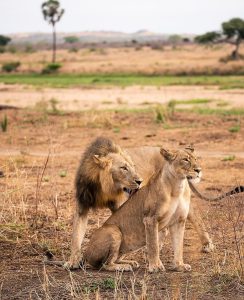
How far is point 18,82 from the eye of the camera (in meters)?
47.0

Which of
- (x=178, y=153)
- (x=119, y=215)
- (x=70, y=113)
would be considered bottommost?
(x=70, y=113)

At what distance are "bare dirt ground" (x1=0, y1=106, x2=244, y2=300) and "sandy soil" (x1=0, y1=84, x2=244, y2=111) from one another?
988 cm

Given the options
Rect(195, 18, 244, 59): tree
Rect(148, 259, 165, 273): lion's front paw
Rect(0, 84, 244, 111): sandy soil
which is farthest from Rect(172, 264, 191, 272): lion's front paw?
Rect(195, 18, 244, 59): tree

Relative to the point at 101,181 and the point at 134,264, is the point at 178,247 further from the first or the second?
the point at 101,181

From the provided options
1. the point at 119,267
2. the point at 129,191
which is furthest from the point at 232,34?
the point at 119,267

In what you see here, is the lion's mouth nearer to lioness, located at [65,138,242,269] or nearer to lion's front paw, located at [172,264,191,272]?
lioness, located at [65,138,242,269]

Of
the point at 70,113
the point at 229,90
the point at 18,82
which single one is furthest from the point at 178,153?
the point at 18,82

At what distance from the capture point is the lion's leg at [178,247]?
294 inches

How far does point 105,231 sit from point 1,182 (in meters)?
4.88

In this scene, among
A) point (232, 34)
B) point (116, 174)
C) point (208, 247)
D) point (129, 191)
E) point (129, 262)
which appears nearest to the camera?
point (129, 262)

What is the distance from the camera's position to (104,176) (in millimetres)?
7848

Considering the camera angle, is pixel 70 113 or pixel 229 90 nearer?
pixel 70 113

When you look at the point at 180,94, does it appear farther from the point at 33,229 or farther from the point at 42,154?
the point at 33,229

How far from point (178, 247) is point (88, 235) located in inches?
72.8
